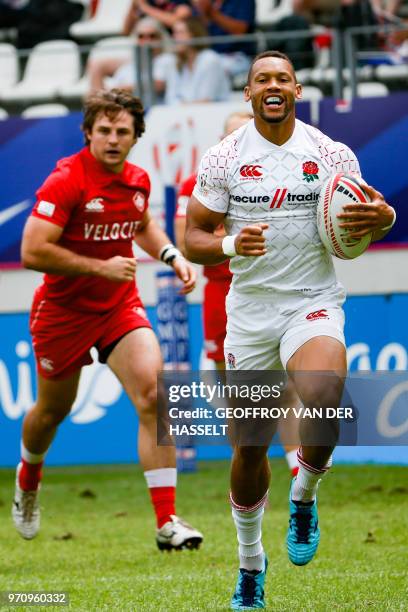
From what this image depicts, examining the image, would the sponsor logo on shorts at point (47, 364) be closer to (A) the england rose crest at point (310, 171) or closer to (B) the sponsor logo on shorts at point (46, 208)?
(B) the sponsor logo on shorts at point (46, 208)

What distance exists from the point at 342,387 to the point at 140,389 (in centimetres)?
211

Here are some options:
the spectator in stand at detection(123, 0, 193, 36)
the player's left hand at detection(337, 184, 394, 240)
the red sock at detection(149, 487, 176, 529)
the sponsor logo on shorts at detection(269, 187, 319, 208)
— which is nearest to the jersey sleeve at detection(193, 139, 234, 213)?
the sponsor logo on shorts at detection(269, 187, 319, 208)

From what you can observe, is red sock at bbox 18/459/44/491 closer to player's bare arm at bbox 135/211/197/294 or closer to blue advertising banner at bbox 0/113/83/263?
player's bare arm at bbox 135/211/197/294

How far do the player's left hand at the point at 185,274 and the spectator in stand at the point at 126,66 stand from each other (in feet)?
18.9

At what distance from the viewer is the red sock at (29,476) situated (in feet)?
27.5

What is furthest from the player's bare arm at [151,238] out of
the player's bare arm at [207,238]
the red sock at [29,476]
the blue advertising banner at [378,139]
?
the blue advertising banner at [378,139]

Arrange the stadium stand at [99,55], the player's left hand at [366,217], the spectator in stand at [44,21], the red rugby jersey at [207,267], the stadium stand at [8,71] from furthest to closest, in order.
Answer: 1. the spectator in stand at [44,21]
2. the stadium stand at [8,71]
3. the stadium stand at [99,55]
4. the red rugby jersey at [207,267]
5. the player's left hand at [366,217]

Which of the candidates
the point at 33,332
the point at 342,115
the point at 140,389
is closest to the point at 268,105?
the point at 140,389

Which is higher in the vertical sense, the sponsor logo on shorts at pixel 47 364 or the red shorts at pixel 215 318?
the red shorts at pixel 215 318

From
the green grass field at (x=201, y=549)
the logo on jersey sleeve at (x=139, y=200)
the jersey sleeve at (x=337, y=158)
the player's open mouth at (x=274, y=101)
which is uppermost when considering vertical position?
the player's open mouth at (x=274, y=101)

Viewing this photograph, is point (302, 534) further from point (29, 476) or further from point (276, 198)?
point (29, 476)

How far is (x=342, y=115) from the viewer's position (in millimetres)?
11945

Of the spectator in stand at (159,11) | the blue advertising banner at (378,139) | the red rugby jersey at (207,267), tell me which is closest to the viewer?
the red rugby jersey at (207,267)

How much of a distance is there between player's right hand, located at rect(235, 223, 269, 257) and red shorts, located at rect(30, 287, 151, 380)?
7.62ft
